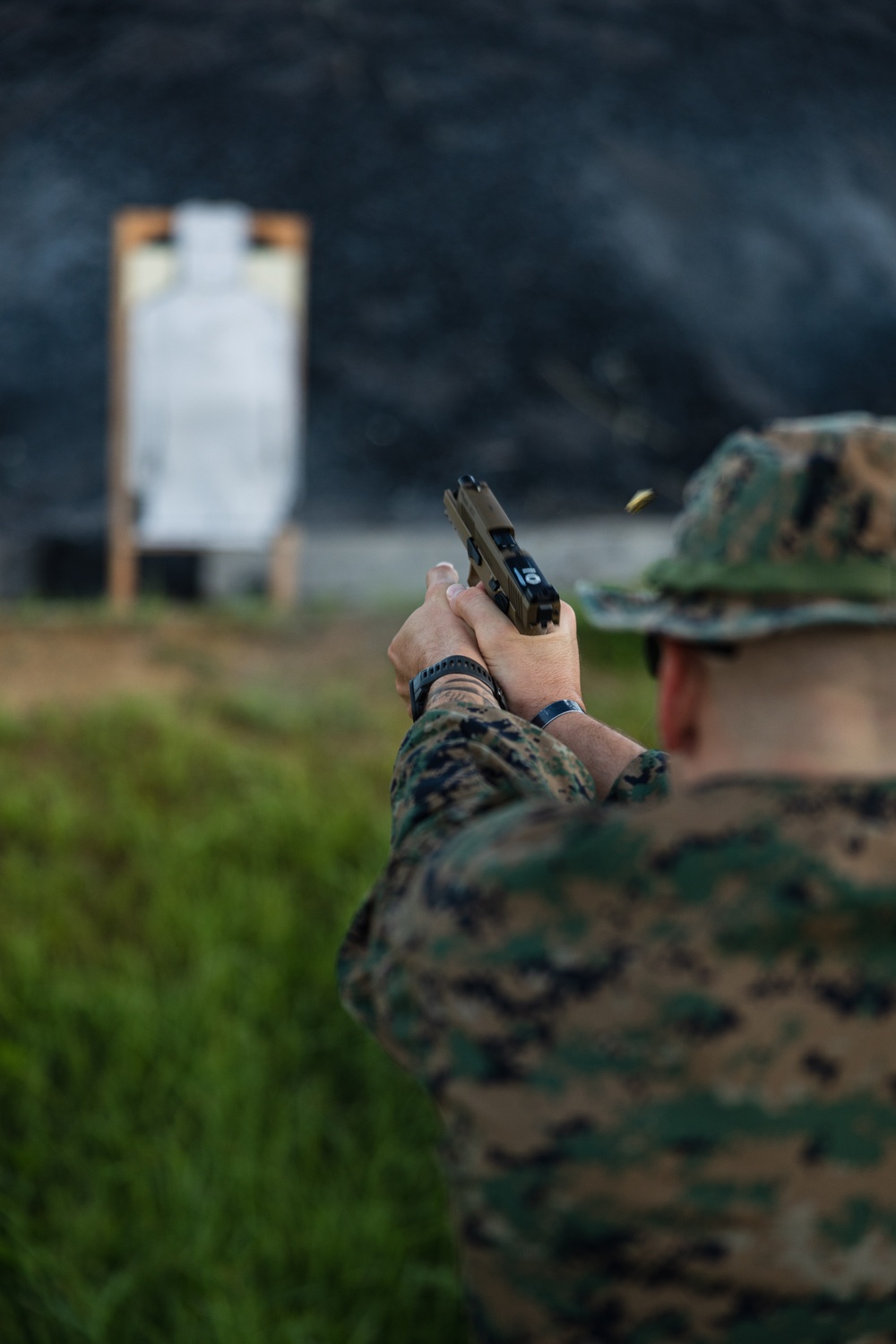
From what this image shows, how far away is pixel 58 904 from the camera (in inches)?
120

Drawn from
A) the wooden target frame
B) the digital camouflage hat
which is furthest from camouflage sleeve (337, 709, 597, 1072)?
the wooden target frame

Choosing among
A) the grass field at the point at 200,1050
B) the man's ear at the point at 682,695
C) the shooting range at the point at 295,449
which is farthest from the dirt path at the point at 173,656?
the man's ear at the point at 682,695

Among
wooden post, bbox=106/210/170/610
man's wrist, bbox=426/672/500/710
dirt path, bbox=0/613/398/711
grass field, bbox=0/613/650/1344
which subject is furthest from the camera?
wooden post, bbox=106/210/170/610

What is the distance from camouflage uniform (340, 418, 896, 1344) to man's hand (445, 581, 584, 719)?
29cm

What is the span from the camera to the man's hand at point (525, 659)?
1047mm

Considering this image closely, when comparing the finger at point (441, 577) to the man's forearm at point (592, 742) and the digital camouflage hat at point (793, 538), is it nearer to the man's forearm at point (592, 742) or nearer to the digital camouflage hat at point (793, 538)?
the man's forearm at point (592, 742)

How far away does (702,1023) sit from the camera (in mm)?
702

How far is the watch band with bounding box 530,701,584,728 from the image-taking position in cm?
104

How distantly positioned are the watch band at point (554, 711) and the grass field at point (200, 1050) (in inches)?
65.3

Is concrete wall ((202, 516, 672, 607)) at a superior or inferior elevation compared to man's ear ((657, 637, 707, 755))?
superior

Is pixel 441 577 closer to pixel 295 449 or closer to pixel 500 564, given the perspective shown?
pixel 500 564

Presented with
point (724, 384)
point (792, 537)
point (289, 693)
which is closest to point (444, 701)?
point (792, 537)

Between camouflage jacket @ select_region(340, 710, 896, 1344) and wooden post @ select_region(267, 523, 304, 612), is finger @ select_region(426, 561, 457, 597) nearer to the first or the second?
camouflage jacket @ select_region(340, 710, 896, 1344)

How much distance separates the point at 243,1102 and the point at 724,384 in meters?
4.05
